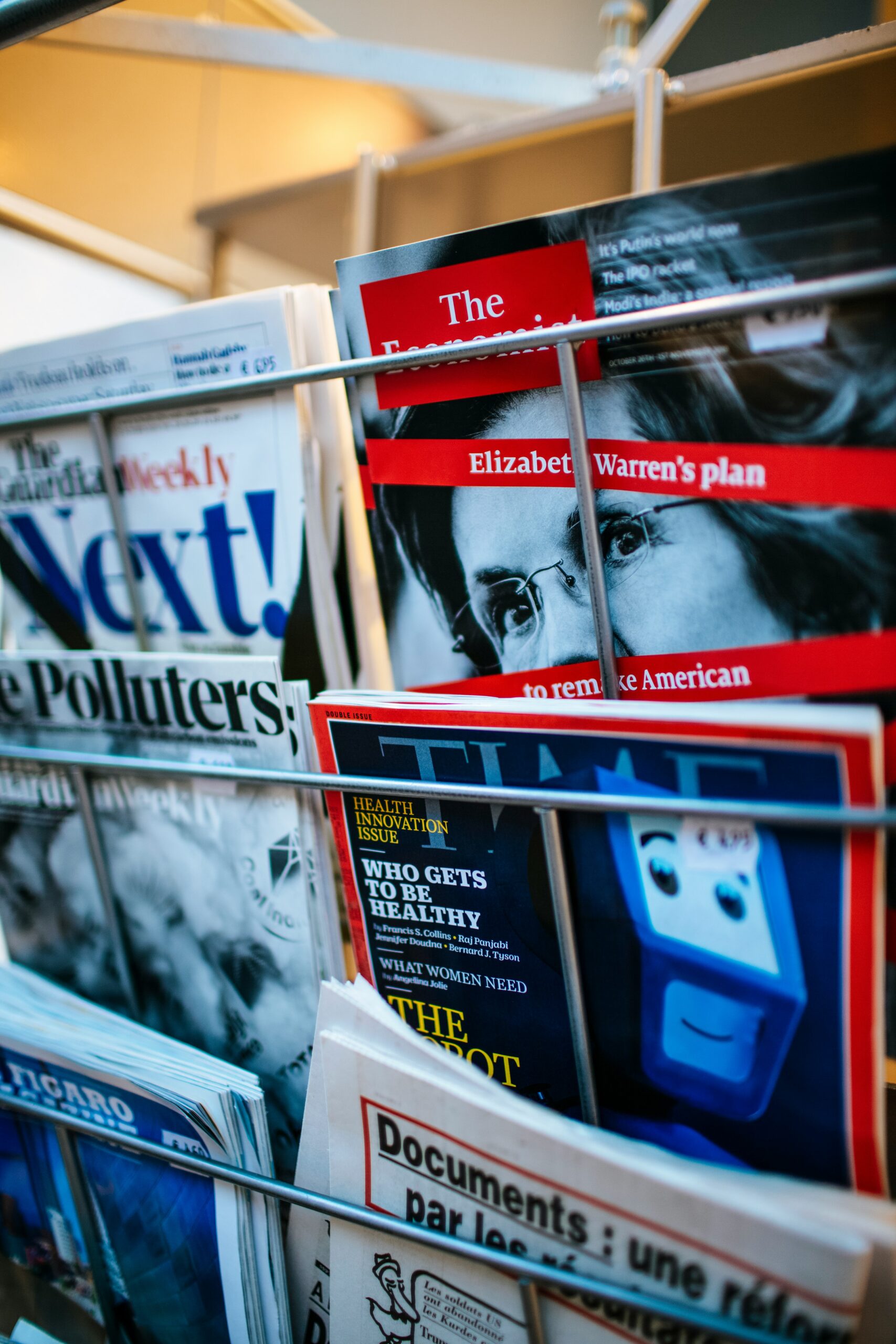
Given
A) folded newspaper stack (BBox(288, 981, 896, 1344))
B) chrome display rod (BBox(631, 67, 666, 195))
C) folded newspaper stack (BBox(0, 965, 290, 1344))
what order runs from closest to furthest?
folded newspaper stack (BBox(288, 981, 896, 1344)) < folded newspaper stack (BBox(0, 965, 290, 1344)) < chrome display rod (BBox(631, 67, 666, 195))

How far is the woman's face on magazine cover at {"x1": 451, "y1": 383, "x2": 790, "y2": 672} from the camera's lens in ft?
1.03

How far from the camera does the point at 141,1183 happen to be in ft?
1.31

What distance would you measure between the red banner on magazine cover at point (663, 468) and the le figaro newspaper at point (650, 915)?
3.5 inches

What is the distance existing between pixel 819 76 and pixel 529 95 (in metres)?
0.30

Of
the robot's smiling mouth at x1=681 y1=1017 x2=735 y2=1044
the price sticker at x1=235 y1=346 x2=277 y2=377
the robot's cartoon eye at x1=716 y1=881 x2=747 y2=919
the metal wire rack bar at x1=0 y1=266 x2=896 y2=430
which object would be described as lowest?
the robot's smiling mouth at x1=681 y1=1017 x2=735 y2=1044

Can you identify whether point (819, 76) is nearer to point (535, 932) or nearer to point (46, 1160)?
point (535, 932)

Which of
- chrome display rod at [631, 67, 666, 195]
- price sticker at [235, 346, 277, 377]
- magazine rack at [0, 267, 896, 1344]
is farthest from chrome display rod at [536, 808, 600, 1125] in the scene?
chrome display rod at [631, 67, 666, 195]

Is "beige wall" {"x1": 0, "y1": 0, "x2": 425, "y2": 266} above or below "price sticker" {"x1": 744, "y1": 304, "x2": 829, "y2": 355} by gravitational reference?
above

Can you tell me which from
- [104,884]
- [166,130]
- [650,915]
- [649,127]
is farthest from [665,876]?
[166,130]

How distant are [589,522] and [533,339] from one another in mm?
78

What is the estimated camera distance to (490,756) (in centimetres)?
32

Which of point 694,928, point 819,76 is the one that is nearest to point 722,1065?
point 694,928

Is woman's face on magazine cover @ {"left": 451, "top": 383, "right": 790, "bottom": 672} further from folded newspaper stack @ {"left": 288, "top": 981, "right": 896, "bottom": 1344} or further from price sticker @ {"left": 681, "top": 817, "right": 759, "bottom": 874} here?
folded newspaper stack @ {"left": 288, "top": 981, "right": 896, "bottom": 1344}

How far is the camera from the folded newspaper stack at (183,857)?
0.40m
